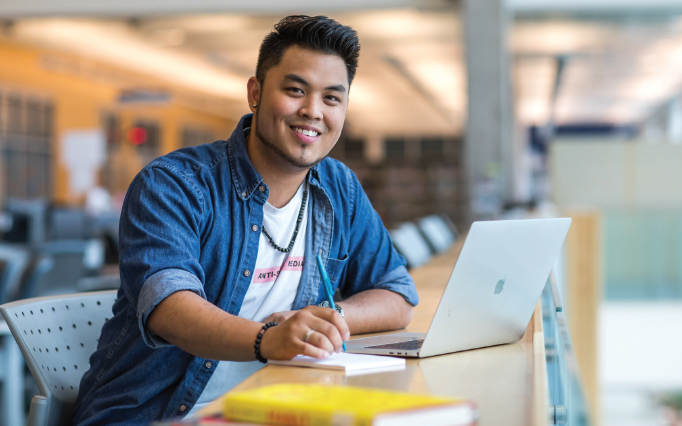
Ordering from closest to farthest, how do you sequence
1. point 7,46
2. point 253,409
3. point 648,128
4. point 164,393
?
point 253,409, point 164,393, point 7,46, point 648,128

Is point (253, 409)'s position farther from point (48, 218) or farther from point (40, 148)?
point (40, 148)

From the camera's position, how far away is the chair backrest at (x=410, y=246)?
11.7 feet

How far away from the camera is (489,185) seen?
6.24 m

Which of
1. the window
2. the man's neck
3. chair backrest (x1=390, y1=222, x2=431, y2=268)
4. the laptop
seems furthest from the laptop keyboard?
the window

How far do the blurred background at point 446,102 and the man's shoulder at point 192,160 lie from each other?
4.34ft

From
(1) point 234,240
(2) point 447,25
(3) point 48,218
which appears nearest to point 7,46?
(3) point 48,218

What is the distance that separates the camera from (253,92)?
147cm

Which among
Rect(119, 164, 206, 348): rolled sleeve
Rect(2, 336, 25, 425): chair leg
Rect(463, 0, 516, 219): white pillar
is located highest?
Rect(463, 0, 516, 219): white pillar

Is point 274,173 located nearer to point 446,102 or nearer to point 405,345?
point 405,345

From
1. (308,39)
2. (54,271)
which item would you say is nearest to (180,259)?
(308,39)

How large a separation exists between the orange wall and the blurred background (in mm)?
32

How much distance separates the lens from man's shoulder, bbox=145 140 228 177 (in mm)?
1336

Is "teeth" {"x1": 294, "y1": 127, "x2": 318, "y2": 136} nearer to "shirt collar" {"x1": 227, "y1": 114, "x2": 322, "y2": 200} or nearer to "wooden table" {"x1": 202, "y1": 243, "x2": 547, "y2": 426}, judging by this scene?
"shirt collar" {"x1": 227, "y1": 114, "x2": 322, "y2": 200}

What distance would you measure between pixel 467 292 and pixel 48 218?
21.6ft
